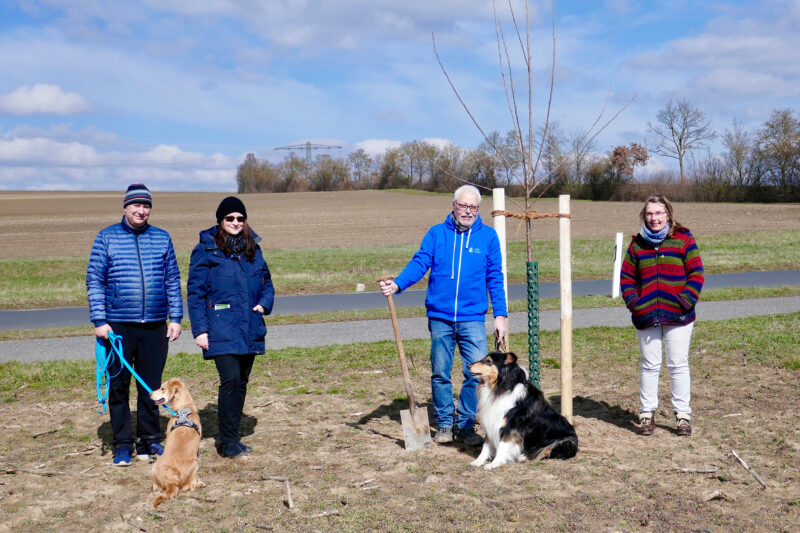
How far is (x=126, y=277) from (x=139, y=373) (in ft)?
2.73

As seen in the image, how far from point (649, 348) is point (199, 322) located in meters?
3.80

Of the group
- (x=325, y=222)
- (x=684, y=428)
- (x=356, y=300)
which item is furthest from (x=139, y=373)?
(x=325, y=222)

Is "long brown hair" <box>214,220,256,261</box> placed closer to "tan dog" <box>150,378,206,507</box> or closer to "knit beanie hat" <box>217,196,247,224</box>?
"knit beanie hat" <box>217,196,247,224</box>

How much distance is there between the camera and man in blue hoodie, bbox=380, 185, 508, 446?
18.2ft

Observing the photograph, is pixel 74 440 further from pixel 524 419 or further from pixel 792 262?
pixel 792 262

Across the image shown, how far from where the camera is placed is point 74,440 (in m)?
6.25

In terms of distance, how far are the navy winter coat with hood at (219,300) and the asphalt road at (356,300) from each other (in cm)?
899

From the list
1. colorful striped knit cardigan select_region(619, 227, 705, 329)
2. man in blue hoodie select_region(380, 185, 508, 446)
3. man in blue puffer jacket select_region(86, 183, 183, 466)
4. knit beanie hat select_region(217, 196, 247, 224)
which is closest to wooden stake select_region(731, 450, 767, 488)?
colorful striped knit cardigan select_region(619, 227, 705, 329)

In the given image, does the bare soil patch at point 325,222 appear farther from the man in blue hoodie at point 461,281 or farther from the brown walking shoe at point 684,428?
the man in blue hoodie at point 461,281

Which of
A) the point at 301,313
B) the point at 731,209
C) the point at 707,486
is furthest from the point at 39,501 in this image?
the point at 731,209

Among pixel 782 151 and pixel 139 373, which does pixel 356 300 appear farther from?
pixel 782 151

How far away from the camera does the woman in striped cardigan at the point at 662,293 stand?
18.5 ft

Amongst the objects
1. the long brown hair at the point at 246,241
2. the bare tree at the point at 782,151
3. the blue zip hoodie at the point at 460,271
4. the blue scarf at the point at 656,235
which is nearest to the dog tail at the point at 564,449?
the blue zip hoodie at the point at 460,271

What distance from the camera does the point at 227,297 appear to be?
5402mm
